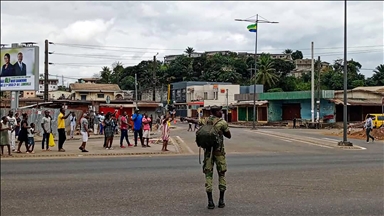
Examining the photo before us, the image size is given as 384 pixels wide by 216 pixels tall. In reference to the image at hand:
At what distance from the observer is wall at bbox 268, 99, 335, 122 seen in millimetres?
53375

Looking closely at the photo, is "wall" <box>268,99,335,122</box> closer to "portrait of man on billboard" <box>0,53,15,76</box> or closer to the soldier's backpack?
"portrait of man on billboard" <box>0,53,15,76</box>

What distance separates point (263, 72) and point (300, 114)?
3100cm

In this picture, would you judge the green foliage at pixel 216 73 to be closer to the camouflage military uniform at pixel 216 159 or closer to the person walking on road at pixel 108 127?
the person walking on road at pixel 108 127

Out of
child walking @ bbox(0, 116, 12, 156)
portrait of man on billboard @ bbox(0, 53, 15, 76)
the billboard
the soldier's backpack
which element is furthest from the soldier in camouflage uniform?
portrait of man on billboard @ bbox(0, 53, 15, 76)

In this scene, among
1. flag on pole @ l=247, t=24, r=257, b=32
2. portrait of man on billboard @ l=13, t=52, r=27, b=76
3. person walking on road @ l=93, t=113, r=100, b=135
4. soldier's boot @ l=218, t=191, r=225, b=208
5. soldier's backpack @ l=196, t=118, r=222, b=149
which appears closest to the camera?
soldier's backpack @ l=196, t=118, r=222, b=149

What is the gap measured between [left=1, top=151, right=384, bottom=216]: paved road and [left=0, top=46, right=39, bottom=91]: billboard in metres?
8.14

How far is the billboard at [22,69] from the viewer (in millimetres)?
21297

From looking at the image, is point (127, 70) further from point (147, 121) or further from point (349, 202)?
point (349, 202)

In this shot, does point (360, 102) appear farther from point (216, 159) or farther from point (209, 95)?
point (209, 95)

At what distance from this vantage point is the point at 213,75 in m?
98.7

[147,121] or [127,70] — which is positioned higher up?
[127,70]

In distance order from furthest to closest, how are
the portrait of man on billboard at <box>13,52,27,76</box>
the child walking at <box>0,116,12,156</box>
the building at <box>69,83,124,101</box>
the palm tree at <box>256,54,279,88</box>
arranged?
the palm tree at <box>256,54,279,88</box>
the building at <box>69,83,124,101</box>
the portrait of man on billboard at <box>13,52,27,76</box>
the child walking at <box>0,116,12,156</box>

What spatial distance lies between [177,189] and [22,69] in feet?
50.7

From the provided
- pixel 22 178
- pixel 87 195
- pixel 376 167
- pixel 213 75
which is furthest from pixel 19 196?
pixel 213 75
